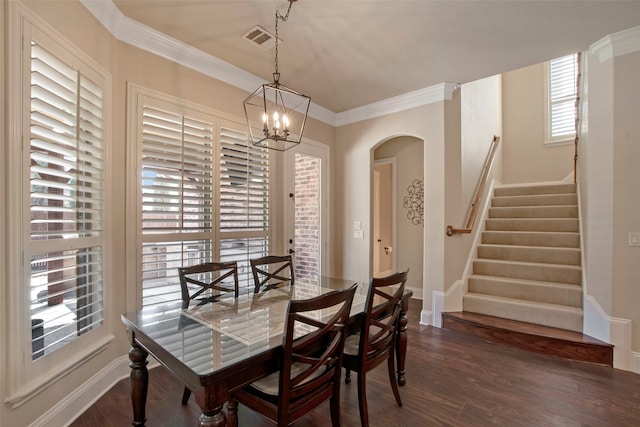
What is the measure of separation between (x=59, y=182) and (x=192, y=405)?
1.75 meters

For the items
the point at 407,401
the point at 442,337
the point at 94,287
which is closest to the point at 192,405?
the point at 94,287

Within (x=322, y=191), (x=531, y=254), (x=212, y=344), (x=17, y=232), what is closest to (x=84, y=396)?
(x=17, y=232)

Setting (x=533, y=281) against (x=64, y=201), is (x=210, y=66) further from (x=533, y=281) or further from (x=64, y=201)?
(x=533, y=281)

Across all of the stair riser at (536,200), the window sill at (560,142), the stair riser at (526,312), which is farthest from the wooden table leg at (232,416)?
the window sill at (560,142)

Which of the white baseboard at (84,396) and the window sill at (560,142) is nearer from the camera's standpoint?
the white baseboard at (84,396)

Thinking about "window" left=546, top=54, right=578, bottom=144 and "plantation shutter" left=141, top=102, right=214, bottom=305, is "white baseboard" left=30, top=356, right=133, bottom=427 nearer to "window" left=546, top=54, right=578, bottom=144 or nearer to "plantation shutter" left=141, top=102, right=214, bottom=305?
"plantation shutter" left=141, top=102, right=214, bottom=305

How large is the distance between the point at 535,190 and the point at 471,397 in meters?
4.13

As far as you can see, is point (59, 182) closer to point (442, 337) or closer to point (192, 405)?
point (192, 405)

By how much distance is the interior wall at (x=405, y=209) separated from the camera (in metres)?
5.07

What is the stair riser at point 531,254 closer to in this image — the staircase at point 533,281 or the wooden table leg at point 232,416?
the staircase at point 533,281

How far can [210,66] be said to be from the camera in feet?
10.2

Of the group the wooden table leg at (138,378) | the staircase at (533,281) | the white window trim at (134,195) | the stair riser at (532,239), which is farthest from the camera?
the stair riser at (532,239)

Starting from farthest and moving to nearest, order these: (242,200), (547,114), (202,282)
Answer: (547,114)
(242,200)
(202,282)

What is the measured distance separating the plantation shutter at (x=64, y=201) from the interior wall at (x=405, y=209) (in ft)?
13.4
